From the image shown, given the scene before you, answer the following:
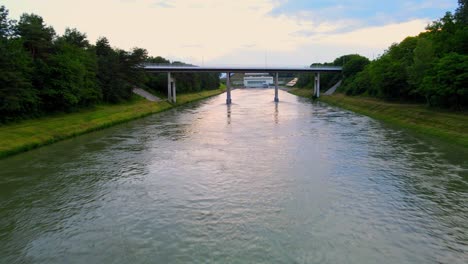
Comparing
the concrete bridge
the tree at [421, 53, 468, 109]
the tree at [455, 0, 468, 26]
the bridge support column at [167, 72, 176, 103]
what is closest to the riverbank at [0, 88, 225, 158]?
the bridge support column at [167, 72, 176, 103]

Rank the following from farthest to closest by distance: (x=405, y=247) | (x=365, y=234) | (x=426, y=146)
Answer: (x=426, y=146), (x=365, y=234), (x=405, y=247)

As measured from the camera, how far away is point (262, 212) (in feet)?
43.6

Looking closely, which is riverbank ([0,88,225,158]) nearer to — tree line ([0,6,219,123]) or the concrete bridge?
tree line ([0,6,219,123])

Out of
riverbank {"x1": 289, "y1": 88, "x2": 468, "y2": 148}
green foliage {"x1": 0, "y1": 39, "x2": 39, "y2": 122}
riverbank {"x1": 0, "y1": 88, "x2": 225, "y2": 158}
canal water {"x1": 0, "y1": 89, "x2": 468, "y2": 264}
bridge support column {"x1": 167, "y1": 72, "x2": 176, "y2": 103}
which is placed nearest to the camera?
canal water {"x1": 0, "y1": 89, "x2": 468, "y2": 264}

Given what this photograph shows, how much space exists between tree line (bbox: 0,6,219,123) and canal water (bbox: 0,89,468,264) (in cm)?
930

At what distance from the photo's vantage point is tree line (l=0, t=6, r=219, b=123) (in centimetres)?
3008

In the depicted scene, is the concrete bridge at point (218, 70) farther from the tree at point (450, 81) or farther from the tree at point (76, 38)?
the tree at point (450, 81)

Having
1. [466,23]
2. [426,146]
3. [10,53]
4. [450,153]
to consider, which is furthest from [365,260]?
[466,23]

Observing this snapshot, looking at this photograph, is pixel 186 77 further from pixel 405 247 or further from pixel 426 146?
pixel 405 247

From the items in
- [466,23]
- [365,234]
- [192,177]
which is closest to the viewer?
[365,234]

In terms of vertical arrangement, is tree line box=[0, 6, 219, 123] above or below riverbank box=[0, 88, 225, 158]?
above

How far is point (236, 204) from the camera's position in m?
14.1

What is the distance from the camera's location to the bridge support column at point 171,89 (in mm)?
71125

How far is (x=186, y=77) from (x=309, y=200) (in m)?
80.6
